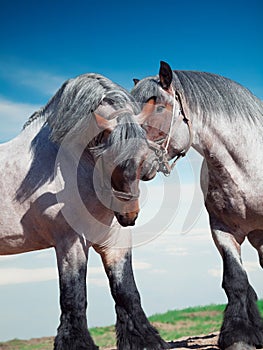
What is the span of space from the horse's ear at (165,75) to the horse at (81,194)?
31.6 inches

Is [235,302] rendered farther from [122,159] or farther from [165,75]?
[165,75]

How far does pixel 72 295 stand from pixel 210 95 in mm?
2510

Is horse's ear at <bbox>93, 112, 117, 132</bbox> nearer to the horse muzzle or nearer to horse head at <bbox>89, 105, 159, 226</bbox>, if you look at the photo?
horse head at <bbox>89, 105, 159, 226</bbox>

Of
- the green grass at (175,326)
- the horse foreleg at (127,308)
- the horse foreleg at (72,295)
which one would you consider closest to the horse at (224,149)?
the horse foreleg at (127,308)

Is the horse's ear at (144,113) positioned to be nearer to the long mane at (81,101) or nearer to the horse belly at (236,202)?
the long mane at (81,101)

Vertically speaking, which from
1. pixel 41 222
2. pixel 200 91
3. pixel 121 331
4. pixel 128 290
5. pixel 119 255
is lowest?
pixel 121 331

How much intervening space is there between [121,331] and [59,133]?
1.83 meters

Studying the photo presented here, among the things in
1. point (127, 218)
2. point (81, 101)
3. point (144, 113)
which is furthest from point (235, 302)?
point (81, 101)

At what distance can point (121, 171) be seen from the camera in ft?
12.9

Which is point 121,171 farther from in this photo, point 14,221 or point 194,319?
point 194,319

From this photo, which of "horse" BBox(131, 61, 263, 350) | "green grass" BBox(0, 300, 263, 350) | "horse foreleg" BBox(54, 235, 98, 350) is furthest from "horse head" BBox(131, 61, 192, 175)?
"green grass" BBox(0, 300, 263, 350)

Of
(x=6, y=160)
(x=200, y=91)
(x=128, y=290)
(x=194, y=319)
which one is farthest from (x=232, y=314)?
(x=194, y=319)

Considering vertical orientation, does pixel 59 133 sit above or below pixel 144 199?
above

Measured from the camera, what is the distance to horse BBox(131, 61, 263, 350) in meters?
5.13
